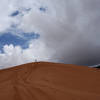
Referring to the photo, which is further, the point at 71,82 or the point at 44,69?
the point at 44,69

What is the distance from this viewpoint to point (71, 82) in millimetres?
2631

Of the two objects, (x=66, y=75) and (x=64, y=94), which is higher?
(x=66, y=75)

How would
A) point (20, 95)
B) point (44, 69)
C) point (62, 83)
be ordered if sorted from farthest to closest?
1. point (44, 69)
2. point (62, 83)
3. point (20, 95)

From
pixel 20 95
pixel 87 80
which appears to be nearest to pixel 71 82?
pixel 87 80

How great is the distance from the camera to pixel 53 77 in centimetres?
293

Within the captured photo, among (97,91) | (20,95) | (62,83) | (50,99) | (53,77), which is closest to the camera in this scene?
(50,99)

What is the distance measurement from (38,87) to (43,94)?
302 millimetres

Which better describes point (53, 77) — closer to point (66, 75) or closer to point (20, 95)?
point (66, 75)

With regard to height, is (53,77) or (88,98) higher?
(53,77)

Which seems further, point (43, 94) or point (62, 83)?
point (62, 83)

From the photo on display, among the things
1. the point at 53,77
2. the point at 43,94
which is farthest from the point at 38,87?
the point at 53,77

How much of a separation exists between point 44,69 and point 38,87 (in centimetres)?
134

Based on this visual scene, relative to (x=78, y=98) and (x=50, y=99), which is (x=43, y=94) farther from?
(x=78, y=98)

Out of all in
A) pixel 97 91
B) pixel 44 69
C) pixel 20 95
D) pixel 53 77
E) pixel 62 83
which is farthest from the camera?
pixel 44 69
